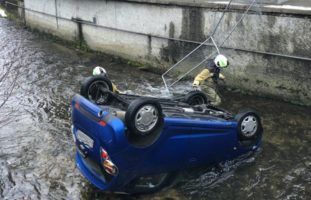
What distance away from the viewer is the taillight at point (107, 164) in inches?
215

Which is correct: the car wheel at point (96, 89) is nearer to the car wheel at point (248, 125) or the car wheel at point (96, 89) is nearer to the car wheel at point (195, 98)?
the car wheel at point (195, 98)

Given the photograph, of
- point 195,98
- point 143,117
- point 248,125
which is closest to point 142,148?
point 143,117

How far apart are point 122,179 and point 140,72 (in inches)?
328

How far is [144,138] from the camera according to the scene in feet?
18.4

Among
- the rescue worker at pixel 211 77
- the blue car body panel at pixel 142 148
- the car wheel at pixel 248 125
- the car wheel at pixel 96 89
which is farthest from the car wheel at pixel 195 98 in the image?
the car wheel at pixel 96 89

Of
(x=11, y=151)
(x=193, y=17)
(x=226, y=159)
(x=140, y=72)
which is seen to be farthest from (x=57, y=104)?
(x=226, y=159)

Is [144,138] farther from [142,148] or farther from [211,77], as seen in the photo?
[211,77]

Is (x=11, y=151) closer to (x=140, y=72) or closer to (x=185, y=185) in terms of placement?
(x=185, y=185)

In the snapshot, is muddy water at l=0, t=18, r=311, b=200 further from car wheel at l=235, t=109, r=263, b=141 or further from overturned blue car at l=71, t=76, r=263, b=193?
car wheel at l=235, t=109, r=263, b=141

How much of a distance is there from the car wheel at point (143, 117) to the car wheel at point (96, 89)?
1389mm

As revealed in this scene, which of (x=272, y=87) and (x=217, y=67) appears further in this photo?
(x=272, y=87)

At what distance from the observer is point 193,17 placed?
39.5 ft

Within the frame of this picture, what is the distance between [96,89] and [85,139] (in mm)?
1326

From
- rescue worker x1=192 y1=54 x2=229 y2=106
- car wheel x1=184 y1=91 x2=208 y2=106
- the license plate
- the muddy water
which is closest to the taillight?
the license plate
